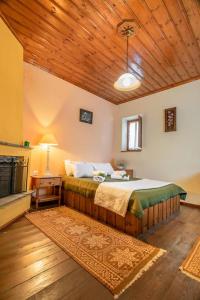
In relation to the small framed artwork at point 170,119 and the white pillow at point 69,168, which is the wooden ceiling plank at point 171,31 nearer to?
the small framed artwork at point 170,119

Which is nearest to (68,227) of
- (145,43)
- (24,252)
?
(24,252)

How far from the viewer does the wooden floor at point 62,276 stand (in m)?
1.13

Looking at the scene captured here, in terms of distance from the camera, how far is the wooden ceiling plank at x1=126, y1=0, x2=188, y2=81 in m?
1.93

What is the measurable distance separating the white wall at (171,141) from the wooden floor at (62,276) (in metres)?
1.93

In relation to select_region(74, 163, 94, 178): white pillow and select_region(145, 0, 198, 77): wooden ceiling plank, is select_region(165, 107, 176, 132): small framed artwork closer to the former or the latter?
select_region(145, 0, 198, 77): wooden ceiling plank

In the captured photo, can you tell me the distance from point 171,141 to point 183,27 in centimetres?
231

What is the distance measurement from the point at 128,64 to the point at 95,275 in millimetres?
3302

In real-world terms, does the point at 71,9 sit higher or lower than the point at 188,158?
higher

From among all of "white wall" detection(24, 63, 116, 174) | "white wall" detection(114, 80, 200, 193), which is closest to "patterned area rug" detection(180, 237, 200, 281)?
"white wall" detection(114, 80, 200, 193)

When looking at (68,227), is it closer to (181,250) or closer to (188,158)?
(181,250)

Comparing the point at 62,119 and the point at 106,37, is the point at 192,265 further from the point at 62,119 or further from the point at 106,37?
the point at 62,119

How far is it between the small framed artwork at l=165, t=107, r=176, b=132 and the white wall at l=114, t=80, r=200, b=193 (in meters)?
0.09

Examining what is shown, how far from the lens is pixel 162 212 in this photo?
246 centimetres

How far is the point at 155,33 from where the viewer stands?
232 cm
